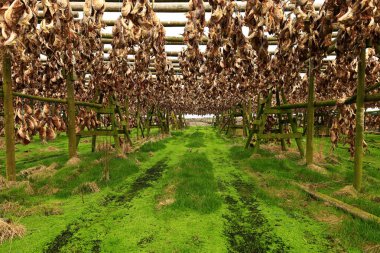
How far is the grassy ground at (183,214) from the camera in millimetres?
4074

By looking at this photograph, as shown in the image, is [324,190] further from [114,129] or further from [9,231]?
[114,129]

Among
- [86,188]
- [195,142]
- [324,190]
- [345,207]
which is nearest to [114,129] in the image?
[86,188]

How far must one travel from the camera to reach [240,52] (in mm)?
5223

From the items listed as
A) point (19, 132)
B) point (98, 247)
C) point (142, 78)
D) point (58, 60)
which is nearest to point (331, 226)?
point (98, 247)

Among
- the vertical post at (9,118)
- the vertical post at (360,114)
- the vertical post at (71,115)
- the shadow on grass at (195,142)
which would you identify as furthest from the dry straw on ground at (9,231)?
the shadow on grass at (195,142)

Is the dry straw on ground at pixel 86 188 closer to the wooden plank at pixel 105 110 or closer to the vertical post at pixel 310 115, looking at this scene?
the wooden plank at pixel 105 110

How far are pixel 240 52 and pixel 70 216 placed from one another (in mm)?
4298

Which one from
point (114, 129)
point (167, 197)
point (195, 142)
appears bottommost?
point (195, 142)

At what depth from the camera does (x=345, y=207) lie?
5230mm

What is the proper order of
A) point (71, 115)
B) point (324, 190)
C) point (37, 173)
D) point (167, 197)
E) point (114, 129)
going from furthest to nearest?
point (114, 129), point (71, 115), point (37, 173), point (324, 190), point (167, 197)

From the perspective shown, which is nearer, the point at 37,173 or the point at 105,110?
the point at 37,173

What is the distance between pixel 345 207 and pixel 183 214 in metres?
2.97

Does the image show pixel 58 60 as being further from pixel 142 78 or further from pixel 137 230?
pixel 137 230

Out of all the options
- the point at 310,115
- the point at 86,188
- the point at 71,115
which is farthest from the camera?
the point at 71,115
